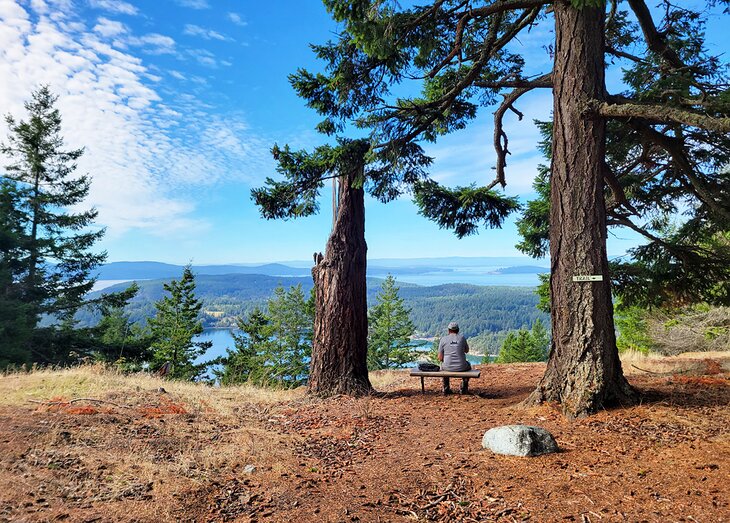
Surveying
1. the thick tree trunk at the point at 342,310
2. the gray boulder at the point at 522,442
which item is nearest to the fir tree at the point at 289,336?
the thick tree trunk at the point at 342,310

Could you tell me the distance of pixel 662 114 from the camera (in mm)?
5496

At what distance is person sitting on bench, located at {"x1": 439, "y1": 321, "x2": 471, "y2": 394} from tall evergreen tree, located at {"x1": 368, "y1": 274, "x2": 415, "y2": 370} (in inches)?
1245

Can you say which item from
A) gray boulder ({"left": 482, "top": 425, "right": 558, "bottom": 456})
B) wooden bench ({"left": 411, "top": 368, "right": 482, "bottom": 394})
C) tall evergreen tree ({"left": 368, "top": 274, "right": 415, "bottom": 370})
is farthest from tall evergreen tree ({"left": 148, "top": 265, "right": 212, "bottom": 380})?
gray boulder ({"left": 482, "top": 425, "right": 558, "bottom": 456})

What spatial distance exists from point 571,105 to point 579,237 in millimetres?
2024

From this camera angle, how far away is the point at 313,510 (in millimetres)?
3775

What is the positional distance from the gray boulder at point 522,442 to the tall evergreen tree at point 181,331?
108 feet

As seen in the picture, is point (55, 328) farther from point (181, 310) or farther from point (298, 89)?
point (298, 89)

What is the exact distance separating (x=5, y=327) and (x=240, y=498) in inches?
906

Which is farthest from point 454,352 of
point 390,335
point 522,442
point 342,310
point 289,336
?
point 390,335

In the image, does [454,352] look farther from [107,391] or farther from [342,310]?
[107,391]

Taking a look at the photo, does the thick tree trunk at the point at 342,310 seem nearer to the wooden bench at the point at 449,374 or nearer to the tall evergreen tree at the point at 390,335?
the wooden bench at the point at 449,374

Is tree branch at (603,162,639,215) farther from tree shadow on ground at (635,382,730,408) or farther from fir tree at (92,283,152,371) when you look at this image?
fir tree at (92,283,152,371)

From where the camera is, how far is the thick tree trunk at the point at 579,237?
20.1 feet

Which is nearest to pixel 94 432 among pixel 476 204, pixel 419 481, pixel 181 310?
pixel 419 481
